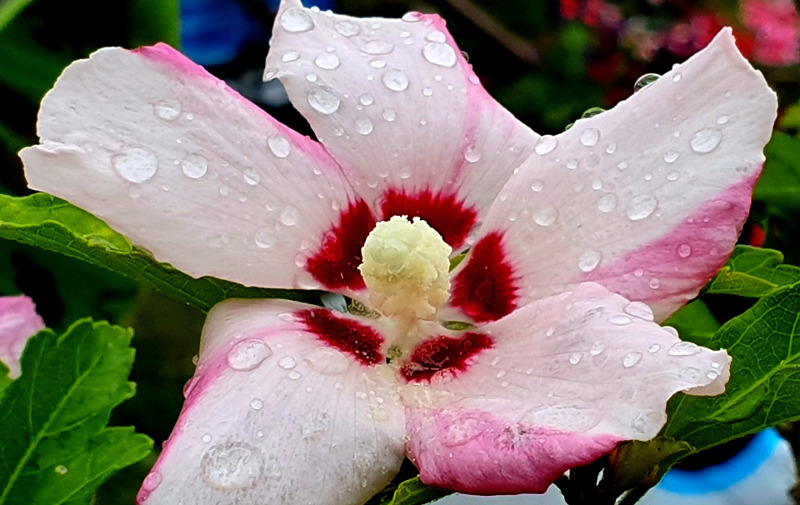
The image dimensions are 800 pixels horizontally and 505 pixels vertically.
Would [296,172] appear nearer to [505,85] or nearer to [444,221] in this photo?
[444,221]

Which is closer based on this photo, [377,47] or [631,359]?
[631,359]

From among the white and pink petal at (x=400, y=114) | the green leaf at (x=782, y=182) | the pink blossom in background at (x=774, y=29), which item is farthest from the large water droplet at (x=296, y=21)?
the pink blossom in background at (x=774, y=29)

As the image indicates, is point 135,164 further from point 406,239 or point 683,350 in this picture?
point 683,350

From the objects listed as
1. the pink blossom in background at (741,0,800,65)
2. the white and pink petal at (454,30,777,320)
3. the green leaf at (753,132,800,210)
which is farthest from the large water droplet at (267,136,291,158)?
the pink blossom in background at (741,0,800,65)

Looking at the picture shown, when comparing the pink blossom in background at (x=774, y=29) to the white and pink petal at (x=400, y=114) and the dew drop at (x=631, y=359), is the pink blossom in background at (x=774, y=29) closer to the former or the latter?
the white and pink petal at (x=400, y=114)

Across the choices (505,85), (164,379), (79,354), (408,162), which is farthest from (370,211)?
(505,85)

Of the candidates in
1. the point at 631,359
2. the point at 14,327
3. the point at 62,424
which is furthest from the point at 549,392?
the point at 14,327

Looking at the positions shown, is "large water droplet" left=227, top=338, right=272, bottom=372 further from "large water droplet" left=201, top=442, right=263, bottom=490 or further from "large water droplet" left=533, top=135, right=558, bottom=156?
"large water droplet" left=533, top=135, right=558, bottom=156
